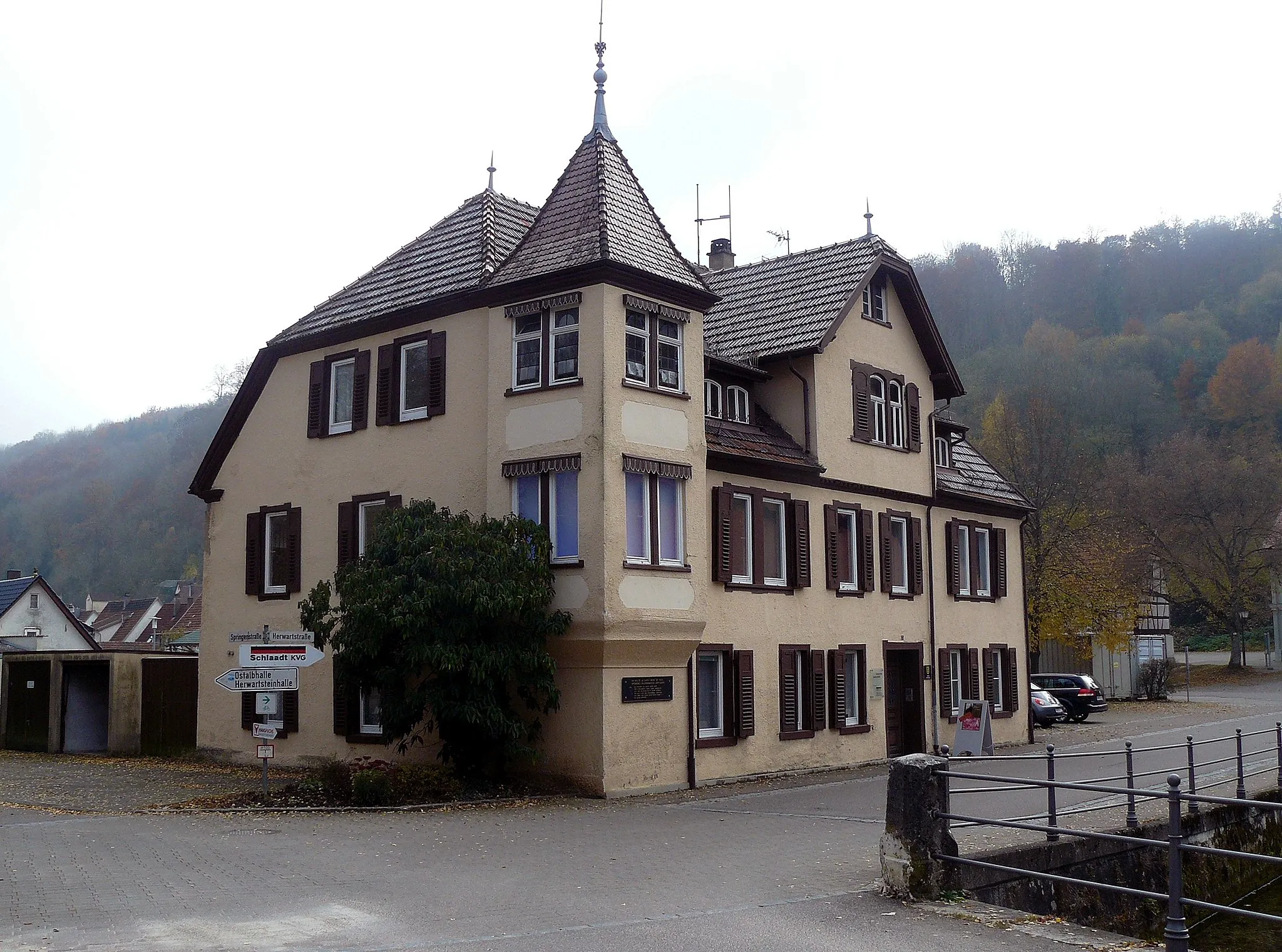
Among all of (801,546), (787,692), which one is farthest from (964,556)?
(787,692)


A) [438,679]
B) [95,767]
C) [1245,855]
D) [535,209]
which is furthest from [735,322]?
[1245,855]

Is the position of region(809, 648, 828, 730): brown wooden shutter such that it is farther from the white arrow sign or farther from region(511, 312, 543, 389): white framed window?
the white arrow sign

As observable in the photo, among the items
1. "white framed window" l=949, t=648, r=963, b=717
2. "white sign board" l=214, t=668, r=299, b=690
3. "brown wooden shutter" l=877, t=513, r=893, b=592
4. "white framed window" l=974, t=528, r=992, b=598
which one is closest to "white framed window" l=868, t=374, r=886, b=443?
"brown wooden shutter" l=877, t=513, r=893, b=592

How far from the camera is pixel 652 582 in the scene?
63.9 ft

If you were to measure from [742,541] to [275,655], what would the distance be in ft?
27.4

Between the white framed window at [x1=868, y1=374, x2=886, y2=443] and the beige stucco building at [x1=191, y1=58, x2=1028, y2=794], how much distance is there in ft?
0.23

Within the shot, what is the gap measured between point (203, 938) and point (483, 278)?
13.8 m

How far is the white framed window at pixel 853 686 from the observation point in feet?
81.5

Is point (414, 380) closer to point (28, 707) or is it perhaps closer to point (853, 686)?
point (853, 686)

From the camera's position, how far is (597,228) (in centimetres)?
1995

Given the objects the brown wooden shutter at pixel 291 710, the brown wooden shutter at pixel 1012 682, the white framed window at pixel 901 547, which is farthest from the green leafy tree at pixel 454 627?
the brown wooden shutter at pixel 1012 682

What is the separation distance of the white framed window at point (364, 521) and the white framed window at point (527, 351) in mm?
3964

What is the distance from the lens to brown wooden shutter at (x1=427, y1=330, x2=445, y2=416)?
21.6 meters

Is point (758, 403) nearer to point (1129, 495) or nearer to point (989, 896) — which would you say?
point (989, 896)
